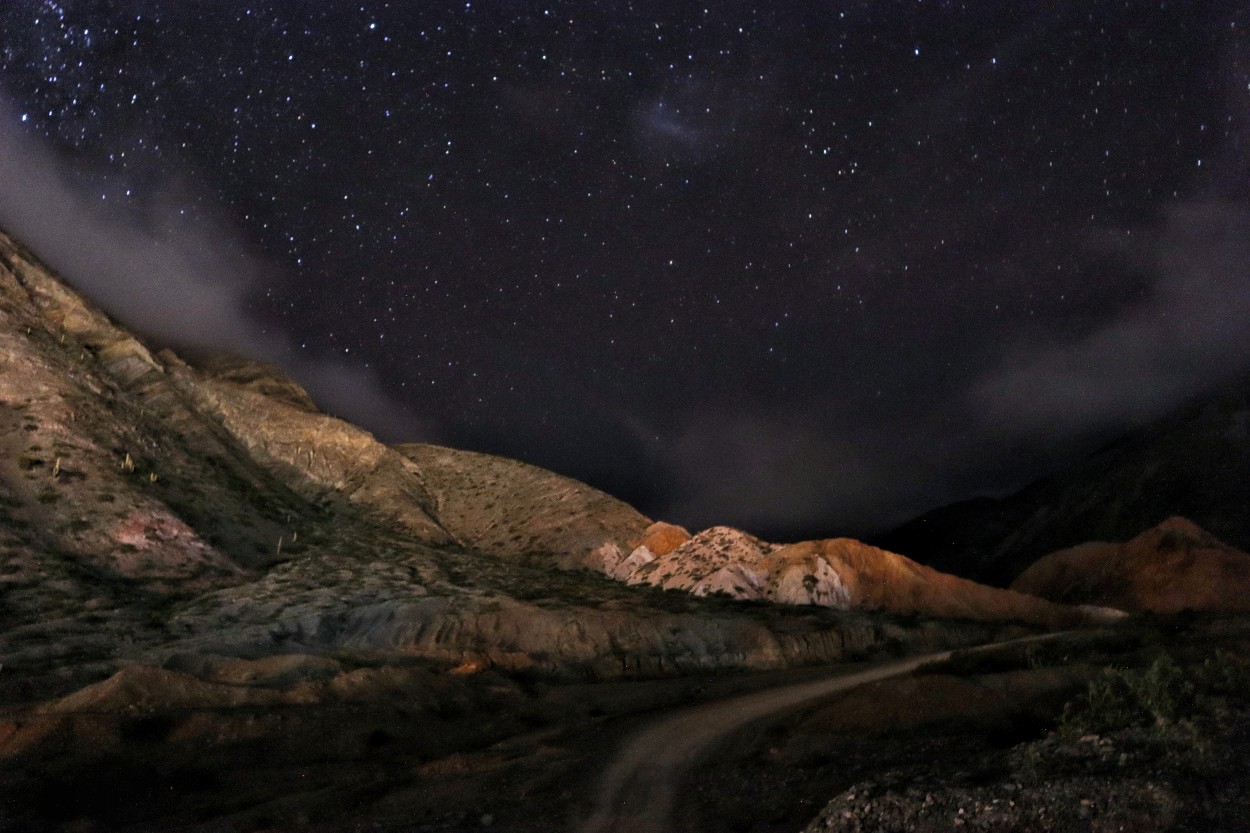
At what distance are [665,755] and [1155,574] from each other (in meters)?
86.4

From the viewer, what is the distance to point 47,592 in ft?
124

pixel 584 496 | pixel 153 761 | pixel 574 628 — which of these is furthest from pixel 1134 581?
pixel 153 761

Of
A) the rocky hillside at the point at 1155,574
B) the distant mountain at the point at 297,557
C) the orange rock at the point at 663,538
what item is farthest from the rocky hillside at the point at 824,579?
the rocky hillside at the point at 1155,574

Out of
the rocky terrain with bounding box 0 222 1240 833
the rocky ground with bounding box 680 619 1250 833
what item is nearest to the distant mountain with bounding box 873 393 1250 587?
the rocky terrain with bounding box 0 222 1240 833

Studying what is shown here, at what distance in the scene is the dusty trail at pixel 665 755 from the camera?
50.4ft

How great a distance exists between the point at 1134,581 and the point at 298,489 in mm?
97880

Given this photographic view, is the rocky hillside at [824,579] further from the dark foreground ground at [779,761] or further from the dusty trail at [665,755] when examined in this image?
the dark foreground ground at [779,761]

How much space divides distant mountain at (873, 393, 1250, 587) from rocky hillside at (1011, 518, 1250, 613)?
24.5 meters

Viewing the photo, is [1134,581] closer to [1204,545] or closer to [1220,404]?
[1204,545]

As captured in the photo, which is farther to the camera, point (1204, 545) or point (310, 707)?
point (1204, 545)

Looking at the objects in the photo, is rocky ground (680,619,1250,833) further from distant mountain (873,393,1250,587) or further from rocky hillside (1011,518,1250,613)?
distant mountain (873,393,1250,587)

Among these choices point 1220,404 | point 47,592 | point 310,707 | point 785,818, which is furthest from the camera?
point 1220,404

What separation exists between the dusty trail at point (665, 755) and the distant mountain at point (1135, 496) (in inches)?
4161

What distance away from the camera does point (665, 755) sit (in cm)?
2077
